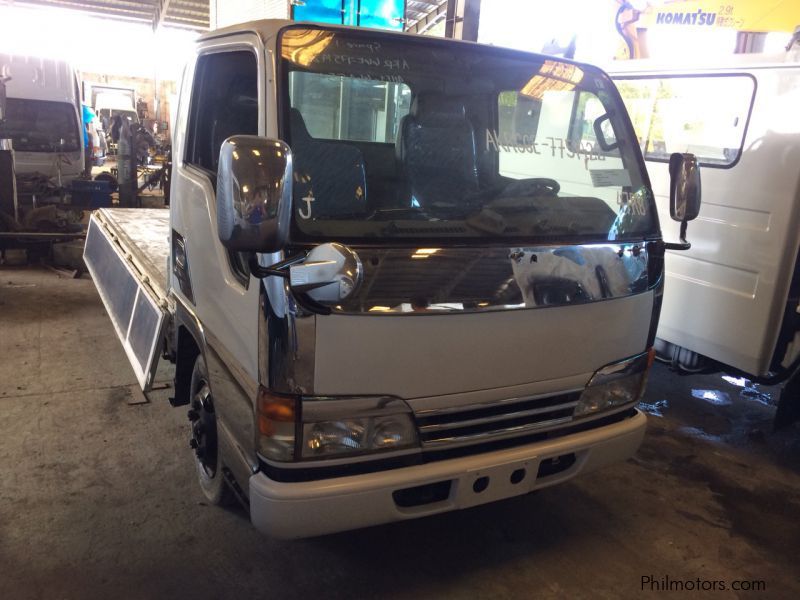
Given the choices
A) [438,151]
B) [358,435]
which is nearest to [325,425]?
[358,435]

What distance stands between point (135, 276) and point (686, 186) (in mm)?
3212

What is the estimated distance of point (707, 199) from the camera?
393cm

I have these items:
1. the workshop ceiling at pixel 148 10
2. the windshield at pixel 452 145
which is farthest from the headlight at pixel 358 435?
the workshop ceiling at pixel 148 10

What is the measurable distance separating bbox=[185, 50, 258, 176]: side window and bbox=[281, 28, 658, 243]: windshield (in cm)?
45

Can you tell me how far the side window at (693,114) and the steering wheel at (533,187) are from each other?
1.89m

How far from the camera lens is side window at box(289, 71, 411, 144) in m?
2.26

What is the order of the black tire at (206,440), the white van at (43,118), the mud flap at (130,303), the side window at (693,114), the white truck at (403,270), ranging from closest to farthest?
the white truck at (403,270) → the black tire at (206,440) → the mud flap at (130,303) → the side window at (693,114) → the white van at (43,118)

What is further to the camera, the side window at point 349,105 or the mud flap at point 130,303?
the mud flap at point 130,303

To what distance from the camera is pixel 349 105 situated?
251 centimetres

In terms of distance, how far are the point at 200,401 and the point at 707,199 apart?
3199 mm

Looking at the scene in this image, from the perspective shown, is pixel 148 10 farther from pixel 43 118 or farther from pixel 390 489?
pixel 390 489

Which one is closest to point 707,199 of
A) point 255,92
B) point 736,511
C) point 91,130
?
point 736,511

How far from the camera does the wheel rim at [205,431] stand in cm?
279

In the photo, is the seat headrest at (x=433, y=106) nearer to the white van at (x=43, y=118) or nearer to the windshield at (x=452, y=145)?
the windshield at (x=452, y=145)
